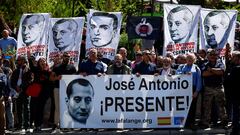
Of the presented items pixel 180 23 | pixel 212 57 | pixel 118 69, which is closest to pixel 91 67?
pixel 118 69

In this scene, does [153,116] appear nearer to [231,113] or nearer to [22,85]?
[231,113]

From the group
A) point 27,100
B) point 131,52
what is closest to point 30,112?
point 27,100

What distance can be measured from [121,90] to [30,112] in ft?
7.16

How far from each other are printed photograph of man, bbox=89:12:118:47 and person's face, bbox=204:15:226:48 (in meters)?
2.42

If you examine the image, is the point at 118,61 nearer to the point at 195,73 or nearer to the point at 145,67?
the point at 145,67

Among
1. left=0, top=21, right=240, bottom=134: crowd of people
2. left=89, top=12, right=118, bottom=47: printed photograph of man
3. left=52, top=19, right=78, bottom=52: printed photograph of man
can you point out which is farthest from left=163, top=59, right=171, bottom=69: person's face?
left=52, top=19, right=78, bottom=52: printed photograph of man

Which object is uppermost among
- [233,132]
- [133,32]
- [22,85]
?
[133,32]

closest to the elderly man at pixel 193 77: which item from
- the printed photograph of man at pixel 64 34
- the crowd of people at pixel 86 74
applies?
the crowd of people at pixel 86 74

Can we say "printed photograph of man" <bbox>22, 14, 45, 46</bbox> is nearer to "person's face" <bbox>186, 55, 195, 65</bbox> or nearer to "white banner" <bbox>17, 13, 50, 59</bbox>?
"white banner" <bbox>17, 13, 50, 59</bbox>

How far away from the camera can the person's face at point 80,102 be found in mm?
16203

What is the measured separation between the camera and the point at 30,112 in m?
16.2

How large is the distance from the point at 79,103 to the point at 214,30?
437 cm

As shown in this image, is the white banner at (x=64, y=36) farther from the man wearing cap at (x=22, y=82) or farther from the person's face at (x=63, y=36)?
the man wearing cap at (x=22, y=82)

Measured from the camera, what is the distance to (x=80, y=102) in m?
16.2
